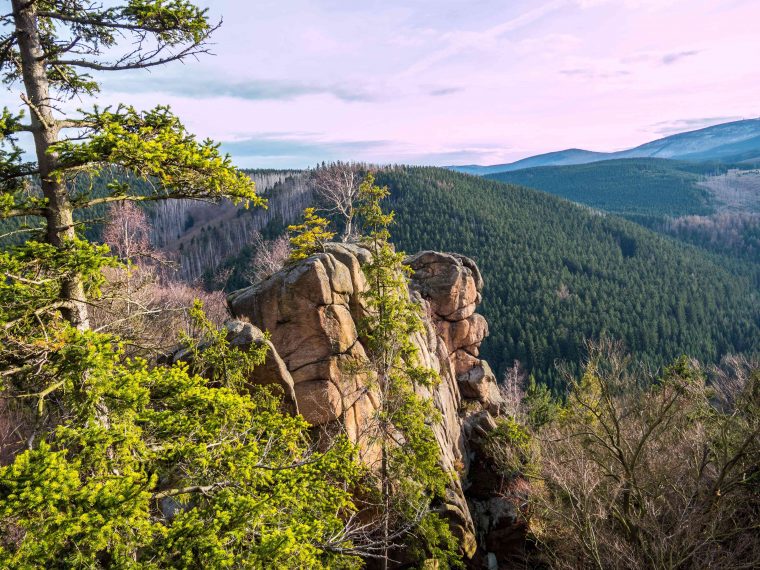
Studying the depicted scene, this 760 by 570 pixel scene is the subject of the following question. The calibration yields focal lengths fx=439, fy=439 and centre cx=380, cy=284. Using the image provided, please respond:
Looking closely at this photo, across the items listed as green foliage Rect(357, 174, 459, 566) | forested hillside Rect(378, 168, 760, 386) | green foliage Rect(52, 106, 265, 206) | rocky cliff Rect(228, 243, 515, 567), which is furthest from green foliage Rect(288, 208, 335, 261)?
forested hillside Rect(378, 168, 760, 386)

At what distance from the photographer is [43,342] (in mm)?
5984

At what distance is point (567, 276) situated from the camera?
130250 mm

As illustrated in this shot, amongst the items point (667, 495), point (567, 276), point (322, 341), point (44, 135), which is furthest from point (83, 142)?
point (567, 276)

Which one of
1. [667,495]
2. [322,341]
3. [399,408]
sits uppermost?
[322,341]

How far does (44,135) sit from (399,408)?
11.6 m

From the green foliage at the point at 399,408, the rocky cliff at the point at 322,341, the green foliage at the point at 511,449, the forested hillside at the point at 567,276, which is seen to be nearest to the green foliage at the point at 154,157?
→ the rocky cliff at the point at 322,341

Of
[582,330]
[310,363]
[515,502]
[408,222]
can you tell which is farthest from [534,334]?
[310,363]

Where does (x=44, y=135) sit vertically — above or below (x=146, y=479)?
above

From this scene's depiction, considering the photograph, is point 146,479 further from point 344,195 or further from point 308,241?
point 344,195

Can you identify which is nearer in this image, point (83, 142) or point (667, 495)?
point (83, 142)

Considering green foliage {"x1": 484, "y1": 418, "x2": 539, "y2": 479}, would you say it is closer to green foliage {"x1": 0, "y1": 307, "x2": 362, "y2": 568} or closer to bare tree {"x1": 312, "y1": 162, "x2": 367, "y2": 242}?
bare tree {"x1": 312, "y1": 162, "x2": 367, "y2": 242}

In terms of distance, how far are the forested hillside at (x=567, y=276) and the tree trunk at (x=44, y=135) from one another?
96.6m

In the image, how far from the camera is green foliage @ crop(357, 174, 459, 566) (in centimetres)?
1405

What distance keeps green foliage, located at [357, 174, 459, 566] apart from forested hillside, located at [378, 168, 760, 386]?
8578 centimetres
